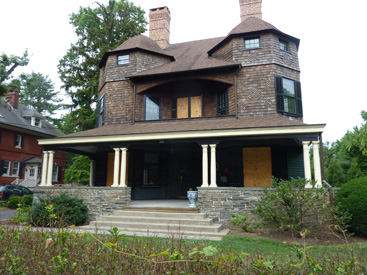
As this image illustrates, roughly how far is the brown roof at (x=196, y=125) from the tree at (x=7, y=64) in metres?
5.91

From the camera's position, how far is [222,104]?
13.2 m

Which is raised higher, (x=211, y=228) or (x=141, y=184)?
(x=141, y=184)

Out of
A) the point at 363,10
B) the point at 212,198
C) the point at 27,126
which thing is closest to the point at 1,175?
the point at 27,126

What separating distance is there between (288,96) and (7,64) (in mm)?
15419

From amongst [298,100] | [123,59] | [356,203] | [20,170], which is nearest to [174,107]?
[123,59]

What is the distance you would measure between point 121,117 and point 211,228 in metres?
8.06

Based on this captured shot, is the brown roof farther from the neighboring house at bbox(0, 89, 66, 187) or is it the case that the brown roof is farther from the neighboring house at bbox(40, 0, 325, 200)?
the neighboring house at bbox(0, 89, 66, 187)

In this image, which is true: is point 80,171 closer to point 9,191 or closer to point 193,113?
point 9,191

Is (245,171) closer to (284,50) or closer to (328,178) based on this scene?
(284,50)

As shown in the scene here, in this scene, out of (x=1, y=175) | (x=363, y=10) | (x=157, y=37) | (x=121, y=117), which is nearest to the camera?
(x=363, y=10)

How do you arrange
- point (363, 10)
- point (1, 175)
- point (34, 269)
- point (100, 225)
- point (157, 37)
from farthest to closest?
point (1, 175) → point (157, 37) → point (100, 225) → point (363, 10) → point (34, 269)

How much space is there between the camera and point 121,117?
14.0 m

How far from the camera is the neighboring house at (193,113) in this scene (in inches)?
451

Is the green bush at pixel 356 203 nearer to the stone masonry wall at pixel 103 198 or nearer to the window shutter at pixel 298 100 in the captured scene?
the window shutter at pixel 298 100
